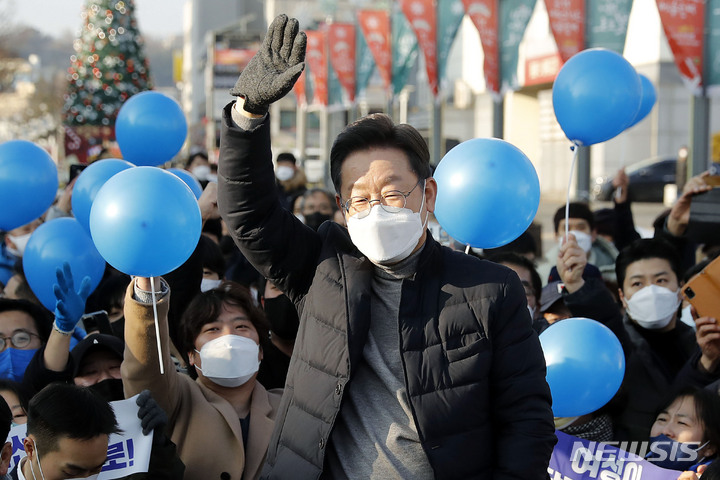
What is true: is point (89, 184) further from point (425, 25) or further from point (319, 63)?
point (319, 63)

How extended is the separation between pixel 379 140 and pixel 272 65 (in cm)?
36

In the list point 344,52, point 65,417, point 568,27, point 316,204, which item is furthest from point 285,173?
point 344,52

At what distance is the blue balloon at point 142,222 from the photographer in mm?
3010

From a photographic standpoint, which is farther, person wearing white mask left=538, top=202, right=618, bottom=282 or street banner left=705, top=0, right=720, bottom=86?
street banner left=705, top=0, right=720, bottom=86

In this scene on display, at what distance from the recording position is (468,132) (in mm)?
38438

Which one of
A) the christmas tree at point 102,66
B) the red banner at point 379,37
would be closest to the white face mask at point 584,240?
the red banner at point 379,37

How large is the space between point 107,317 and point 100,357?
0.66m

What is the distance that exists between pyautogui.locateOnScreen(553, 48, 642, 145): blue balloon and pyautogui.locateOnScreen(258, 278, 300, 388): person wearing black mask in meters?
1.97

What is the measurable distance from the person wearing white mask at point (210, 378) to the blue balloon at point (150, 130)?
2.41 m

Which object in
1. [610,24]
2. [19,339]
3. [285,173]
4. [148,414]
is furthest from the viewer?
[610,24]

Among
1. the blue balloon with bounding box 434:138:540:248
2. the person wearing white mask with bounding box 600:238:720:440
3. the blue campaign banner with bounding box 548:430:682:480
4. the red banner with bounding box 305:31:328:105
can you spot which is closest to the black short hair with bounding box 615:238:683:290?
the person wearing white mask with bounding box 600:238:720:440

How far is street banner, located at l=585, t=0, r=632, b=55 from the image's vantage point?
1062cm

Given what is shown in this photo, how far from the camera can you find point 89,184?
5031 millimetres

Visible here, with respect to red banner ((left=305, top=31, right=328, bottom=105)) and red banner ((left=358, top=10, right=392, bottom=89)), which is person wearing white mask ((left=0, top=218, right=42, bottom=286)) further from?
red banner ((left=305, top=31, right=328, bottom=105))
